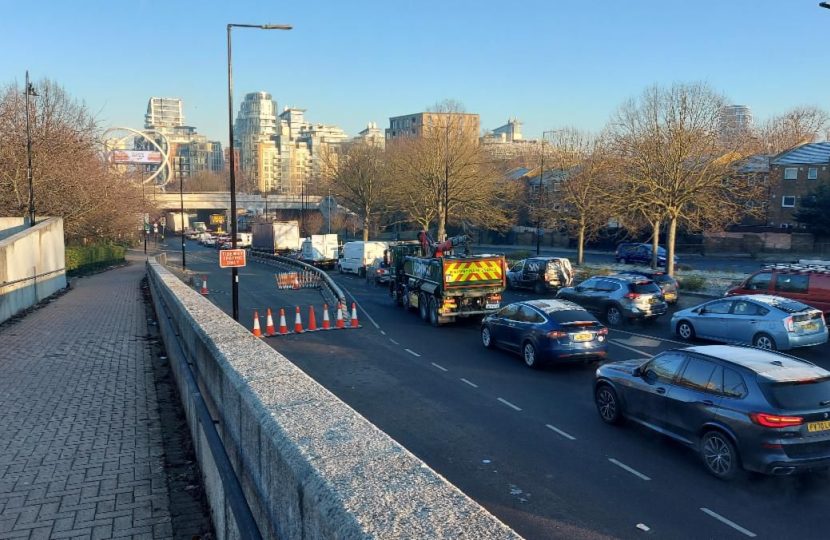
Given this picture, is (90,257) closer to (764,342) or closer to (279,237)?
(279,237)

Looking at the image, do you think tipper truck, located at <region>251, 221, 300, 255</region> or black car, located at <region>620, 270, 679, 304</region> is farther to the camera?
tipper truck, located at <region>251, 221, 300, 255</region>

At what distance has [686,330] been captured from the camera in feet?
56.5

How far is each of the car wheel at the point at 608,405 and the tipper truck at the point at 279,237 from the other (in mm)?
50726

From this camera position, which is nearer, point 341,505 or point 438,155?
point 341,505

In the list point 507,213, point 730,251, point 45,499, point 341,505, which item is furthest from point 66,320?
point 730,251

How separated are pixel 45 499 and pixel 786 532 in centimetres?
765

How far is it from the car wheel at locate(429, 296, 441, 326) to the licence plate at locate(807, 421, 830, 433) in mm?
13599

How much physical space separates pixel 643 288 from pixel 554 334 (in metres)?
7.31

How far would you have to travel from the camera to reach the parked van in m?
17.0

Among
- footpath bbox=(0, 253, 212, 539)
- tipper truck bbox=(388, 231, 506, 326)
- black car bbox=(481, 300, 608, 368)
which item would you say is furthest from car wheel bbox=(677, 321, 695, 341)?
footpath bbox=(0, 253, 212, 539)

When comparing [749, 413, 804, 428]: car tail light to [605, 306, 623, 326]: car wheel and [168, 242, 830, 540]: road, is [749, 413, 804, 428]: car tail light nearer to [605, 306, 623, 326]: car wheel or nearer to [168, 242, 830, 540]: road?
[168, 242, 830, 540]: road

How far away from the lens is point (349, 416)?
4.34 meters

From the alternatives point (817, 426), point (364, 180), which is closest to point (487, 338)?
point (817, 426)

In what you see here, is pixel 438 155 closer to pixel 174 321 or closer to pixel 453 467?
pixel 174 321
